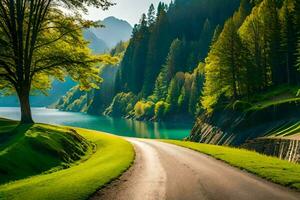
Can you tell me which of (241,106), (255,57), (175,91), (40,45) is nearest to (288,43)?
(255,57)

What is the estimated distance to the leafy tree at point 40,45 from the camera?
109 feet

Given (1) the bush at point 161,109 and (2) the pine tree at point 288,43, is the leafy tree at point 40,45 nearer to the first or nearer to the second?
(2) the pine tree at point 288,43

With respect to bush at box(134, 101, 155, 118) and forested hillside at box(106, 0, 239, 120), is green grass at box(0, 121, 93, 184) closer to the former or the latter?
forested hillside at box(106, 0, 239, 120)

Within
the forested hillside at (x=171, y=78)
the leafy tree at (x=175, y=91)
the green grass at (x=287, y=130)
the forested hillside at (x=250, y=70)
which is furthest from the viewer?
the leafy tree at (x=175, y=91)

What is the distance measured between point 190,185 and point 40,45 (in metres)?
23.9

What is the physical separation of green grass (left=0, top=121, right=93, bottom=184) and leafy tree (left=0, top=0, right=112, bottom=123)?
5718mm

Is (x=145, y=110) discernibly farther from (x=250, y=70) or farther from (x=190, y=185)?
(x=190, y=185)

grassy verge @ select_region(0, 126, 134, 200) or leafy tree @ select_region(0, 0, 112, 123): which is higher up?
leafy tree @ select_region(0, 0, 112, 123)

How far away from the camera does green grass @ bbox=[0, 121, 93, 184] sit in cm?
2071

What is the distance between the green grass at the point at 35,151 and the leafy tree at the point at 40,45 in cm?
572

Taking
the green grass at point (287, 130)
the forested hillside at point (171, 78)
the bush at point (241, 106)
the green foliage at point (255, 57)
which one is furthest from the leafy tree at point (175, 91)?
the green grass at point (287, 130)

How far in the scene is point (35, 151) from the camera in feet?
79.2

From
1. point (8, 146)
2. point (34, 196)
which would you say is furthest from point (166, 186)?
point (8, 146)

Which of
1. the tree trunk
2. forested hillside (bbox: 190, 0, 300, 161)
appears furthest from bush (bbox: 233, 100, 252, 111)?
the tree trunk
